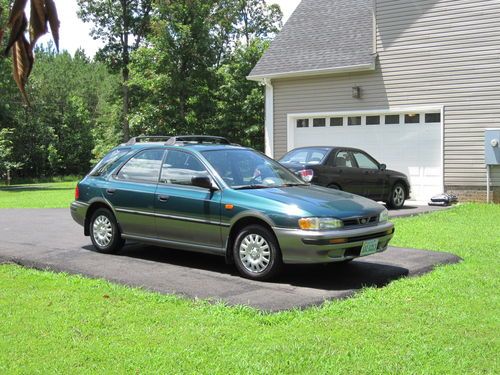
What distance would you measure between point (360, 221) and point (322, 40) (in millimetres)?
12908

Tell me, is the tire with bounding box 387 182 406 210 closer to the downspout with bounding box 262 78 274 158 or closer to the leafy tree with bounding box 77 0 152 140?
the downspout with bounding box 262 78 274 158

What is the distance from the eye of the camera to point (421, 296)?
6062 millimetres

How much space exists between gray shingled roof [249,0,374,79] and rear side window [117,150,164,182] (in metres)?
9.97

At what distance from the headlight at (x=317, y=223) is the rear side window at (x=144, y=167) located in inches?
98.2

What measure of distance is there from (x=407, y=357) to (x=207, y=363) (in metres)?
1.46

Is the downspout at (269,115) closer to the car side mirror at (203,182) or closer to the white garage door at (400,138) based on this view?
the white garage door at (400,138)

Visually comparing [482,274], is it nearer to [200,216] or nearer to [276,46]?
[200,216]

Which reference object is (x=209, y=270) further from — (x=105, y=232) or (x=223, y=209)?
(x=105, y=232)

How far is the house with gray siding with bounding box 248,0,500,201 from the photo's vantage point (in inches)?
597

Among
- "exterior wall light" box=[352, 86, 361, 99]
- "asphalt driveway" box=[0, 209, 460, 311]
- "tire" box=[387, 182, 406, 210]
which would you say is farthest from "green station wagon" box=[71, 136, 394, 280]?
"exterior wall light" box=[352, 86, 361, 99]

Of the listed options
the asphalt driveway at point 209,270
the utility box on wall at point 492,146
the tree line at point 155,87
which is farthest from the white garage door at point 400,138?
the asphalt driveway at point 209,270

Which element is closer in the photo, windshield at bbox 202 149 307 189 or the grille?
the grille

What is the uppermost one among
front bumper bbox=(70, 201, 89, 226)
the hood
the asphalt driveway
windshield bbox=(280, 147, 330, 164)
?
windshield bbox=(280, 147, 330, 164)

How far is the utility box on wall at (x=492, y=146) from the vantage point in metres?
14.5
